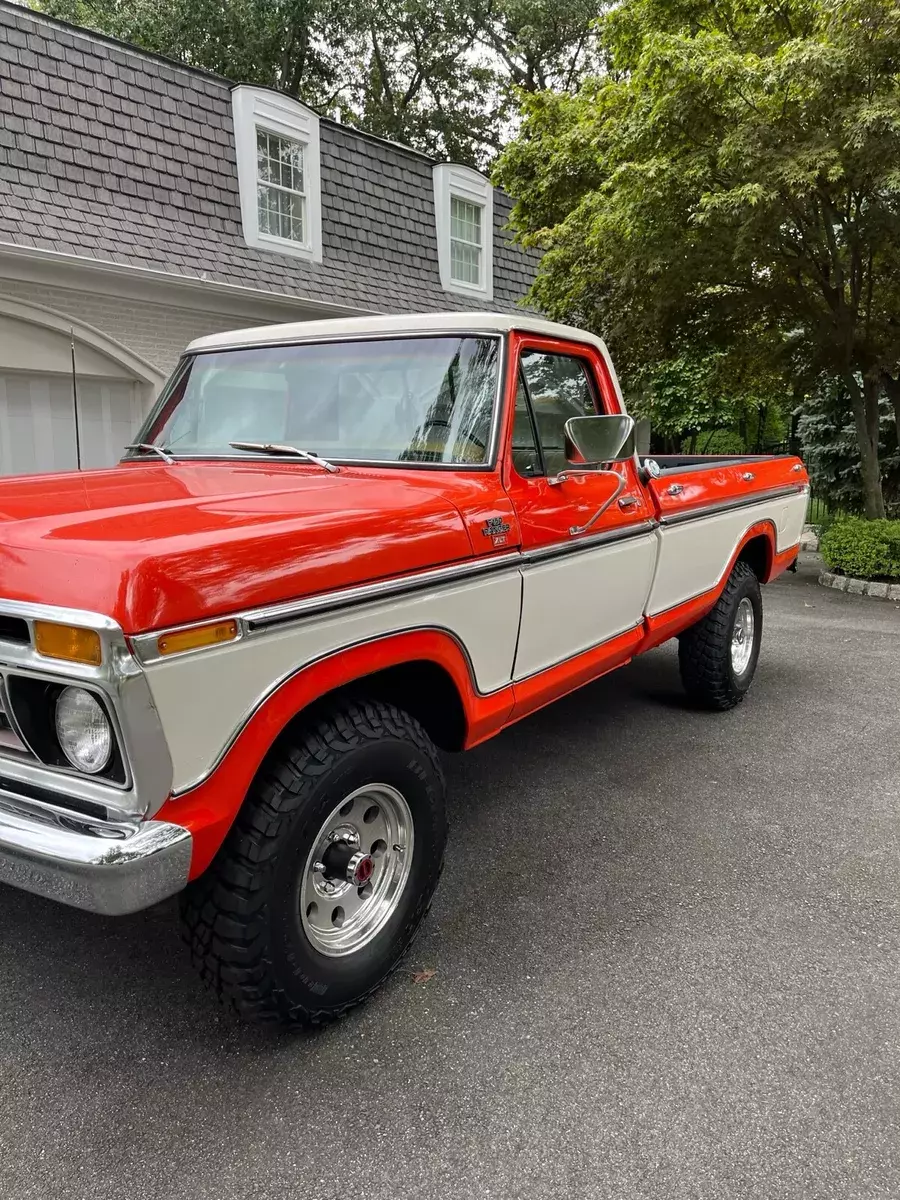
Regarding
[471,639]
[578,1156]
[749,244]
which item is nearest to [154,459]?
[471,639]

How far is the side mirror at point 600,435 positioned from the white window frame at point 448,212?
9.20 m

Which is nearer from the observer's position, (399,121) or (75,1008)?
(75,1008)

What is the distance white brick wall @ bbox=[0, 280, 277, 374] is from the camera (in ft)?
25.3

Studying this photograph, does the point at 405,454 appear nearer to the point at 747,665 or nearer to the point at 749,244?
the point at 747,665

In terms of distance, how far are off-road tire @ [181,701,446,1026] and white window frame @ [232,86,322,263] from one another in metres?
8.56

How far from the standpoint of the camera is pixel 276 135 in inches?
376

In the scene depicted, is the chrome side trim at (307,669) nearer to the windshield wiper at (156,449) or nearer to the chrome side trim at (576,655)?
the chrome side trim at (576,655)

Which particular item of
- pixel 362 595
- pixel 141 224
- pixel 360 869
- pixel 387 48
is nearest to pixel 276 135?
pixel 141 224

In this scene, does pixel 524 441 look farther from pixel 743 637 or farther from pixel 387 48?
pixel 387 48

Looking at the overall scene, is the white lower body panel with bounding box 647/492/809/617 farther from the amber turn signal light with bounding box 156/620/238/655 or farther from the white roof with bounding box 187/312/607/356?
the amber turn signal light with bounding box 156/620/238/655

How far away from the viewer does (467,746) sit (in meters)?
2.87

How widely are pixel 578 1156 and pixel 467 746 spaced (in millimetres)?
1233

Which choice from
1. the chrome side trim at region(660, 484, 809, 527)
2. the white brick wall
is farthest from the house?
the chrome side trim at region(660, 484, 809, 527)

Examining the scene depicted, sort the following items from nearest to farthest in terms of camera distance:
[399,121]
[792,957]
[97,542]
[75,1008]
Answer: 1. [97,542]
2. [75,1008]
3. [792,957]
4. [399,121]
